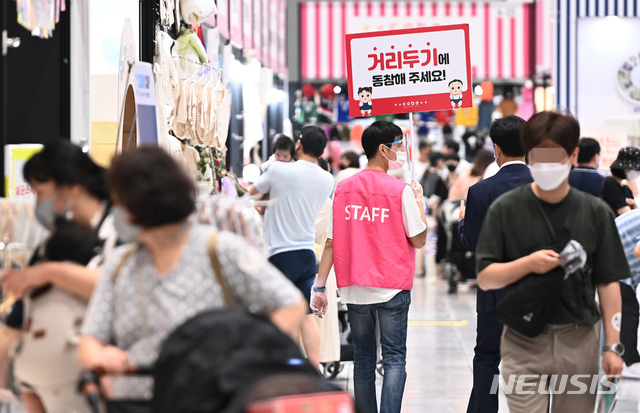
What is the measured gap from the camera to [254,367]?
6.99 feet

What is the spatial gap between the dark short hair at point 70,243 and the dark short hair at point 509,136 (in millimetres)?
2179

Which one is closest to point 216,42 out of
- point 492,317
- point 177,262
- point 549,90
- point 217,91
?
point 217,91

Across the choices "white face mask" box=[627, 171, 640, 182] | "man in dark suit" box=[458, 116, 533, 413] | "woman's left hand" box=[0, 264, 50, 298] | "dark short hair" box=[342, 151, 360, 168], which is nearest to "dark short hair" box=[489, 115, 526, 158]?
"man in dark suit" box=[458, 116, 533, 413]

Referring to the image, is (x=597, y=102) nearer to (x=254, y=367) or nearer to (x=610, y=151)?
(x=610, y=151)

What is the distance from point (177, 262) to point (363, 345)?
7.14 feet

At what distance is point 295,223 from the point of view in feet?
17.8

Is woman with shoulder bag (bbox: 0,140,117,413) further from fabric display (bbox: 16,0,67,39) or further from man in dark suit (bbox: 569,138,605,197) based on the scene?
man in dark suit (bbox: 569,138,605,197)

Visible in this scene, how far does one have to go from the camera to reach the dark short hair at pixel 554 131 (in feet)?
9.61

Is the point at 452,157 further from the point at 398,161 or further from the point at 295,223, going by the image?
the point at 398,161

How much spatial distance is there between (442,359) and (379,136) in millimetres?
3015

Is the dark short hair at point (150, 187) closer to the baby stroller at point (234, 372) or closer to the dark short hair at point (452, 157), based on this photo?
the baby stroller at point (234, 372)

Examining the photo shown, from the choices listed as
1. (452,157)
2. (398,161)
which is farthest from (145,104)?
(452,157)

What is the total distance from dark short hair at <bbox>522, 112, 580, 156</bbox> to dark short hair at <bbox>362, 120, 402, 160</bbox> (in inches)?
55.6

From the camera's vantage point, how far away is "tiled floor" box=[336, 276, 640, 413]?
5.44 meters
